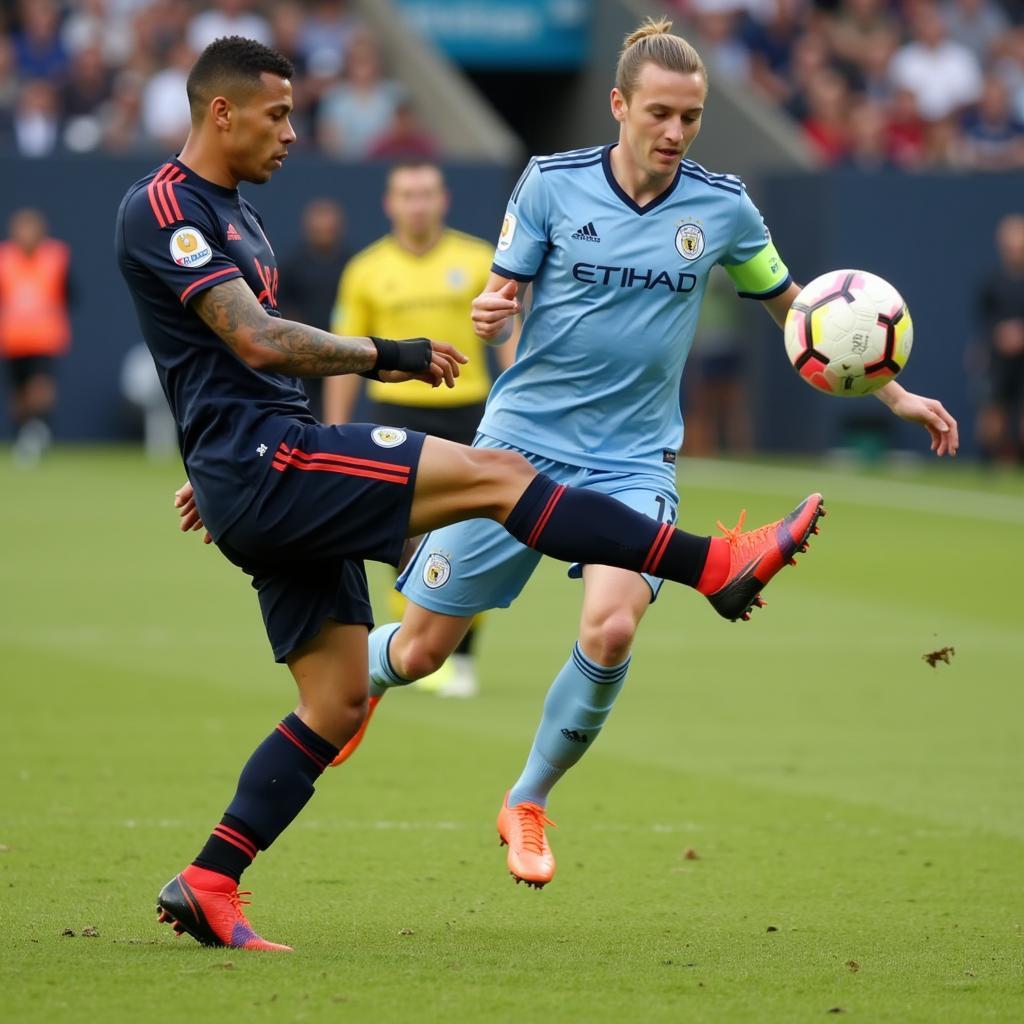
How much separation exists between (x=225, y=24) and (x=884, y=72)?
8.99m

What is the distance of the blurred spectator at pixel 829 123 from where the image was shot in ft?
86.4

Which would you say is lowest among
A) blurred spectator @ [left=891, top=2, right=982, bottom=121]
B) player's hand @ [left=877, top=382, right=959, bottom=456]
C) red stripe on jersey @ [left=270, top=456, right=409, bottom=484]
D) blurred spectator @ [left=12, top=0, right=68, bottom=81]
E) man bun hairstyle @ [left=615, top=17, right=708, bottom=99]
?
red stripe on jersey @ [left=270, top=456, right=409, bottom=484]

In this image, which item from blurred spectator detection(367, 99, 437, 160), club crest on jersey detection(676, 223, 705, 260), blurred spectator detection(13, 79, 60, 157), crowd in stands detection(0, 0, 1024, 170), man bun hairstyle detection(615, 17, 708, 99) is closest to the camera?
man bun hairstyle detection(615, 17, 708, 99)

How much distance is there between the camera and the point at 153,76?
2423 centimetres

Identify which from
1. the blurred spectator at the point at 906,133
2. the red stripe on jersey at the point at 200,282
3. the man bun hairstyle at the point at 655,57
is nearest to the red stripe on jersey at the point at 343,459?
the red stripe on jersey at the point at 200,282

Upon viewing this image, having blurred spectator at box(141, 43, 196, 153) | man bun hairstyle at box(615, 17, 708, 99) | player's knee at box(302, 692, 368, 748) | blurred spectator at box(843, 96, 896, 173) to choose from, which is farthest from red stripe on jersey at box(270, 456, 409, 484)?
blurred spectator at box(843, 96, 896, 173)

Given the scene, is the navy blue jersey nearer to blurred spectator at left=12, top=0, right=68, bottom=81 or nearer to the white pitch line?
the white pitch line

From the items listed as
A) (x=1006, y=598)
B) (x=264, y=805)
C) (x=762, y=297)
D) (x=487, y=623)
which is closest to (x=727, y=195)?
(x=762, y=297)

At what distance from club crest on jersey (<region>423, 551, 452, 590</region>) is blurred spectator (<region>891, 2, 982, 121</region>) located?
21.6m

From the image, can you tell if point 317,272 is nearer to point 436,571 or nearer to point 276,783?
point 436,571

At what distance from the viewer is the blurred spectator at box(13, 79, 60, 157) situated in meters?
23.7

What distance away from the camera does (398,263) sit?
1093 cm

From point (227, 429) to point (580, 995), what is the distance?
176 cm

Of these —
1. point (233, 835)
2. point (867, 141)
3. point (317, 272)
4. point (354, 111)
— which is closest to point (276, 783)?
point (233, 835)
